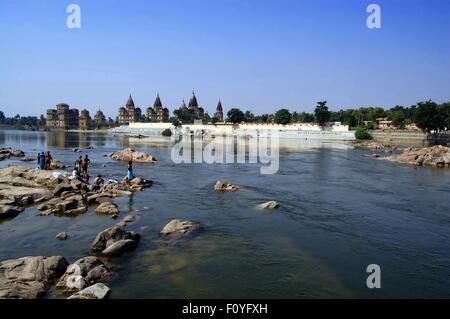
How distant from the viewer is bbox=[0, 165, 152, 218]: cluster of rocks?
18.4 meters

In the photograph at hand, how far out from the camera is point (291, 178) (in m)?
31.8

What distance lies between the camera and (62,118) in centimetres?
18825

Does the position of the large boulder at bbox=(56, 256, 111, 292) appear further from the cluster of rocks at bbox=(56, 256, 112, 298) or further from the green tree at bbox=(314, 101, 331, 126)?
the green tree at bbox=(314, 101, 331, 126)

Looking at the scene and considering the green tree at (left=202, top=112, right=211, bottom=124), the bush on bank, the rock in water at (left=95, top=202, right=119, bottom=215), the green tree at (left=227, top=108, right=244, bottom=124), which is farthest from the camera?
the green tree at (left=202, top=112, right=211, bottom=124)

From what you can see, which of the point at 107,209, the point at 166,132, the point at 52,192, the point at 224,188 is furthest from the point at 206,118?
the point at 107,209

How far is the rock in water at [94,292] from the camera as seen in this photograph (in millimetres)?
9656

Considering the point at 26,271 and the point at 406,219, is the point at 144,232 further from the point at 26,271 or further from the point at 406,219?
the point at 406,219

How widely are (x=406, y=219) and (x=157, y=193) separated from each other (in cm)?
1417

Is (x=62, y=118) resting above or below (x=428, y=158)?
above

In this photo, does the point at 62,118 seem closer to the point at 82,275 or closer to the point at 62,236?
the point at 62,236

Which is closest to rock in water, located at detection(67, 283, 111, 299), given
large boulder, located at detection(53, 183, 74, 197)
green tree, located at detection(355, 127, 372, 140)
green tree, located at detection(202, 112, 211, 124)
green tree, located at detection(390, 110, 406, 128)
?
large boulder, located at detection(53, 183, 74, 197)

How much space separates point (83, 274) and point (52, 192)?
12.5 metres

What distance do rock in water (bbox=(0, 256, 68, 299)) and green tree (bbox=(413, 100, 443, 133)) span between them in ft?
314
